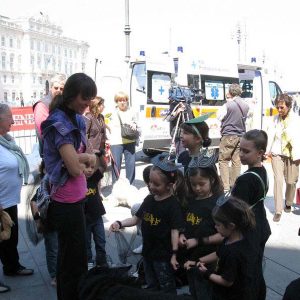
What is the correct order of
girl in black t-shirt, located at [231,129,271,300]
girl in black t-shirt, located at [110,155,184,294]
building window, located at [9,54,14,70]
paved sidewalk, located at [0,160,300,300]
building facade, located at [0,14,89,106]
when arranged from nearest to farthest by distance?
girl in black t-shirt, located at [231,129,271,300], girl in black t-shirt, located at [110,155,184,294], paved sidewalk, located at [0,160,300,300], building facade, located at [0,14,89,106], building window, located at [9,54,14,70]

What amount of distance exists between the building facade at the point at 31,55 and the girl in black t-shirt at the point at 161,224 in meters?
100.0

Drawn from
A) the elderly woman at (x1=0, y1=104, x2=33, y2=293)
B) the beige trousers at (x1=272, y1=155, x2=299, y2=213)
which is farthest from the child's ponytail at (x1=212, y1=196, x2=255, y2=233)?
the beige trousers at (x1=272, y1=155, x2=299, y2=213)

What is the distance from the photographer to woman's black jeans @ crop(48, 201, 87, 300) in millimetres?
2688

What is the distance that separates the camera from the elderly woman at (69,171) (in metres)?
2.53

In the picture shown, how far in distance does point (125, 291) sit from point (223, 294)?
2.08ft

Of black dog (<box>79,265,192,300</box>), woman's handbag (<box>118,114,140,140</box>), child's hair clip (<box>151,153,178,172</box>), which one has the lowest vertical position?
black dog (<box>79,265,192,300</box>)

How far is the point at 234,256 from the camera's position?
237 cm

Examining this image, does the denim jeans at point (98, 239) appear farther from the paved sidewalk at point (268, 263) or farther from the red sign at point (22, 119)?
the red sign at point (22, 119)

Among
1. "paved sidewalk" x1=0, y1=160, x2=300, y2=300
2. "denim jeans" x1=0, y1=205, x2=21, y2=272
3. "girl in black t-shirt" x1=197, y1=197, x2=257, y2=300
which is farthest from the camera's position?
"denim jeans" x1=0, y1=205, x2=21, y2=272

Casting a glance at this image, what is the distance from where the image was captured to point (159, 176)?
3021mm

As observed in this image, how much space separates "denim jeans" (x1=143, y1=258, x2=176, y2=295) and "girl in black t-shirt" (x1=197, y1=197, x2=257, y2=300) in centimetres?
55

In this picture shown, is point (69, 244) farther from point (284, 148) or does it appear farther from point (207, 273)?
point (284, 148)

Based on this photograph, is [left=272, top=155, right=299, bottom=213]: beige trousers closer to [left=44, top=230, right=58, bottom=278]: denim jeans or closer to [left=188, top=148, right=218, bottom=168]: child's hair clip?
[left=188, top=148, right=218, bottom=168]: child's hair clip

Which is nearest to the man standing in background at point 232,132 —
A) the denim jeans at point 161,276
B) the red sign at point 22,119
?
the denim jeans at point 161,276
